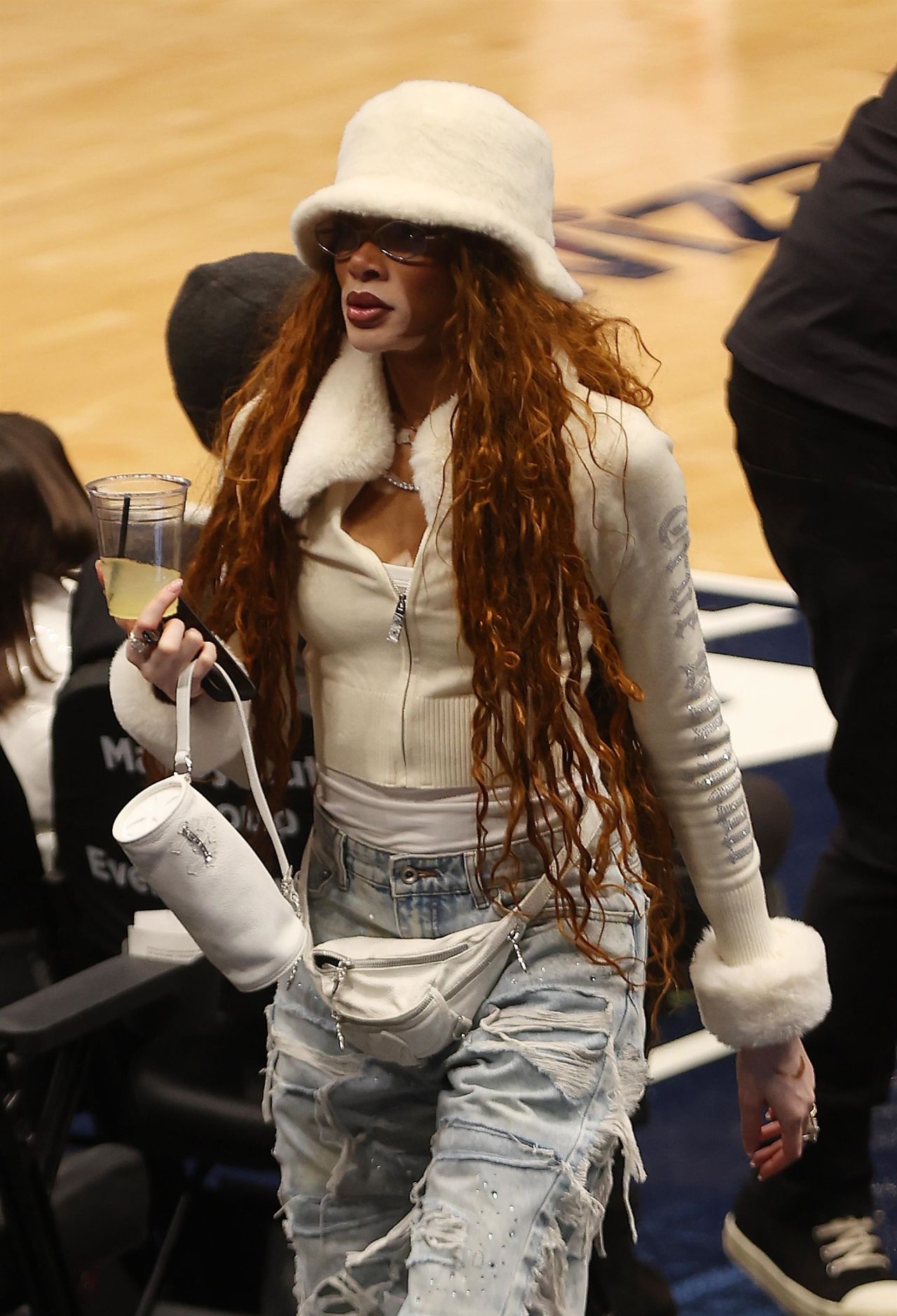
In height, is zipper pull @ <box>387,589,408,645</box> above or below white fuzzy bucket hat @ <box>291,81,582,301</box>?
below

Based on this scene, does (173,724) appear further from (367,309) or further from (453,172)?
(453,172)

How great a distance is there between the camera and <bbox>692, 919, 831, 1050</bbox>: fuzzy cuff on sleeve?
169 cm

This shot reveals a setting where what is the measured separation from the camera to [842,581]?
6.49 feet

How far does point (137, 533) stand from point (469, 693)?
33 cm

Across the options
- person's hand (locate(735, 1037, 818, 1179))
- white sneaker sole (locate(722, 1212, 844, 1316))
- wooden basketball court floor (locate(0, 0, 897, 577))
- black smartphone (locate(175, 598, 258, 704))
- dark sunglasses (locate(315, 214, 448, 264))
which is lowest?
wooden basketball court floor (locate(0, 0, 897, 577))

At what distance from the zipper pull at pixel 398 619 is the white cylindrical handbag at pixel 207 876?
18cm

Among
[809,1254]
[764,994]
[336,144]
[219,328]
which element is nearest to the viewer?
[764,994]

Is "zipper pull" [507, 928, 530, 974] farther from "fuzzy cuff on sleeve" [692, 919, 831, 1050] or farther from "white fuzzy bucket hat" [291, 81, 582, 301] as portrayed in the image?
"white fuzzy bucket hat" [291, 81, 582, 301]

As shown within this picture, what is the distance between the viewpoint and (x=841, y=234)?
1956 millimetres

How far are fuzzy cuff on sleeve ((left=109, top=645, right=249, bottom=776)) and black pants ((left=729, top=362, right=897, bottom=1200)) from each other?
717 millimetres

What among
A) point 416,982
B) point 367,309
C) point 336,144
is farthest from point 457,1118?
point 336,144

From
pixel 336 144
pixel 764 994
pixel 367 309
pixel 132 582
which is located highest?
pixel 367 309

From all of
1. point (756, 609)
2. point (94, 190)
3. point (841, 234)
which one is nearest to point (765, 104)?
point (94, 190)

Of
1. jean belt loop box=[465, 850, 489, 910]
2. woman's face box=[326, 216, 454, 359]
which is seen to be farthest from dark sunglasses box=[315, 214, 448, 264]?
jean belt loop box=[465, 850, 489, 910]
